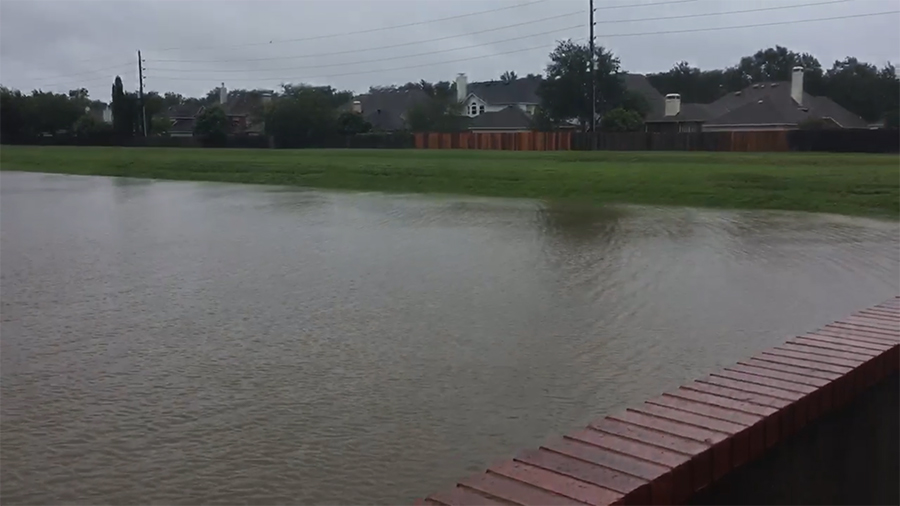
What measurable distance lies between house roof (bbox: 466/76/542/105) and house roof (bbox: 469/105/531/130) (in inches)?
511

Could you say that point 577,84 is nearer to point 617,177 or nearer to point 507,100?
point 507,100

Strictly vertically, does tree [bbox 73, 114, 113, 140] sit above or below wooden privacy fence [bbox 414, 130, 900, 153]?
above

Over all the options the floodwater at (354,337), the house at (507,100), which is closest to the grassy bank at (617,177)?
the floodwater at (354,337)

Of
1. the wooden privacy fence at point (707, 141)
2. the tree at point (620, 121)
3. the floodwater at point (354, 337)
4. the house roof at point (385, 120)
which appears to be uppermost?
the house roof at point (385, 120)

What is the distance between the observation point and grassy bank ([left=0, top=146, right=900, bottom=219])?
2183cm

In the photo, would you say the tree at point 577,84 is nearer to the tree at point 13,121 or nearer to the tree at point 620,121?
the tree at point 620,121

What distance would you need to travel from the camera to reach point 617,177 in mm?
25609

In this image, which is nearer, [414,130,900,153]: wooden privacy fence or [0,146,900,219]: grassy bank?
[0,146,900,219]: grassy bank

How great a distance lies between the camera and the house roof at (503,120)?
226 ft

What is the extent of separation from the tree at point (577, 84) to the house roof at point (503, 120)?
5.40 metres

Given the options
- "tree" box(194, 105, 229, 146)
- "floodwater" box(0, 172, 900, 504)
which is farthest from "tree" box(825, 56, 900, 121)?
"floodwater" box(0, 172, 900, 504)

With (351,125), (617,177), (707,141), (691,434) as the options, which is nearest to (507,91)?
(351,125)

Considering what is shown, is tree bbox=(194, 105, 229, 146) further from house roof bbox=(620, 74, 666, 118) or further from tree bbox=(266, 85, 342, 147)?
house roof bbox=(620, 74, 666, 118)

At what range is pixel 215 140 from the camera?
63.8m
